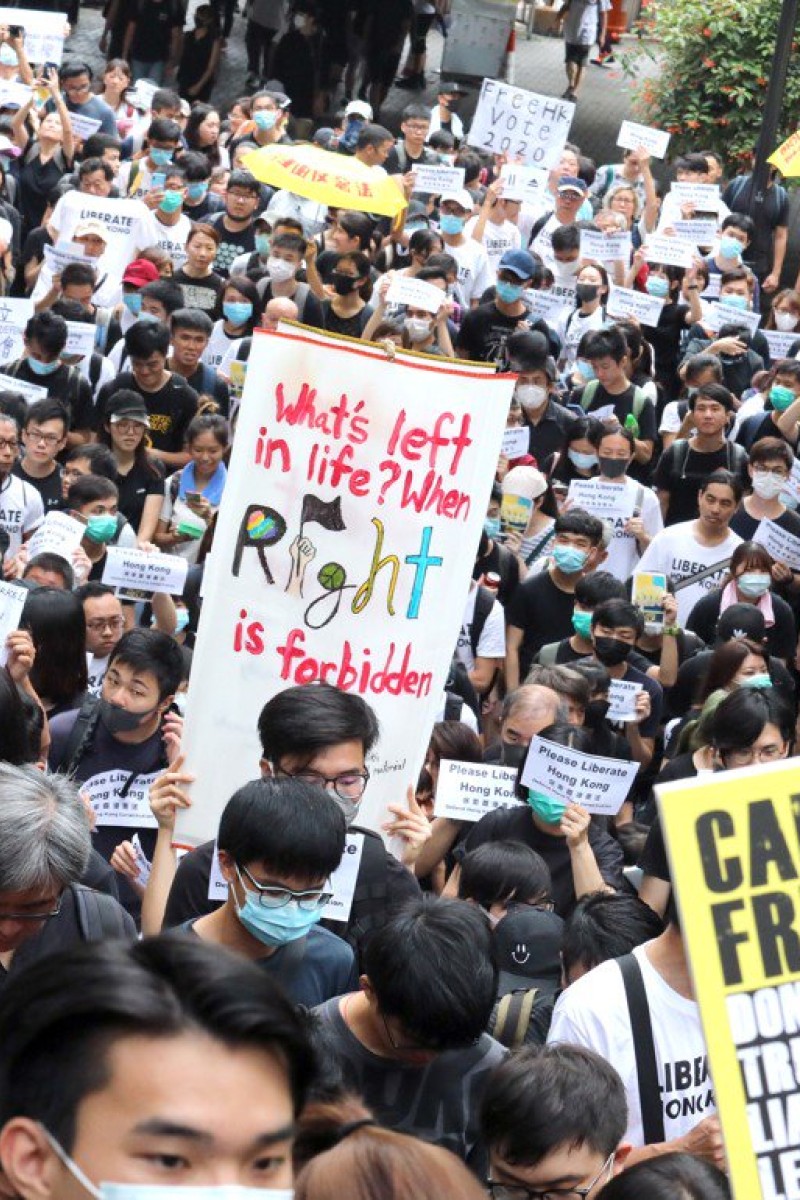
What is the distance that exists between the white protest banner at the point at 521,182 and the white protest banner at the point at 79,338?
502 centimetres

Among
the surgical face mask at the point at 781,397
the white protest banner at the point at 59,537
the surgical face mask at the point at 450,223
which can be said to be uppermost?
the surgical face mask at the point at 450,223

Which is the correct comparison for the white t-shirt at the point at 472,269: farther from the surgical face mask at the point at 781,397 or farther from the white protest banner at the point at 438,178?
the surgical face mask at the point at 781,397

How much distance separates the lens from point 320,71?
22000mm

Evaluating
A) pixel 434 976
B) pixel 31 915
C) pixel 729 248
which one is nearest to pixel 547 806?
pixel 434 976

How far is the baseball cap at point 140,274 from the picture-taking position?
11.7 meters

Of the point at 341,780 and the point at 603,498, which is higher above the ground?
the point at 341,780

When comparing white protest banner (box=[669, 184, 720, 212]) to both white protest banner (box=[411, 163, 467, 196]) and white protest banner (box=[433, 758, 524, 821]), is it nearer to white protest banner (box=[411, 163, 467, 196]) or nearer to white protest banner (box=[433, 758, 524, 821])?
white protest banner (box=[411, 163, 467, 196])

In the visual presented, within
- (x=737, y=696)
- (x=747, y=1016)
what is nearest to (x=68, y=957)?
(x=747, y=1016)

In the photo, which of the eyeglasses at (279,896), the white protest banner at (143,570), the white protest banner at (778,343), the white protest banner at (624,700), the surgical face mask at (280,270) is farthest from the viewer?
the white protest banner at (778,343)

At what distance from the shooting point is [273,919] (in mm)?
4297

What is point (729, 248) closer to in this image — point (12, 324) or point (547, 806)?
point (12, 324)

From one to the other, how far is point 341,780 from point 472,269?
31.2ft

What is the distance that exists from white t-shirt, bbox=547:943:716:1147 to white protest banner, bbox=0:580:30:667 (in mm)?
2479

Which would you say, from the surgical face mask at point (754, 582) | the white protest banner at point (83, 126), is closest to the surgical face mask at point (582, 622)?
the surgical face mask at point (754, 582)
